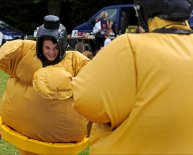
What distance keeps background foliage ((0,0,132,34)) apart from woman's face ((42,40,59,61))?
26.5 metres

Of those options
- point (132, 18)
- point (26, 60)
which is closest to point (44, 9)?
point (132, 18)

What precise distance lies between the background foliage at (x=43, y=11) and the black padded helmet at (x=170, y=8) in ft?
92.0

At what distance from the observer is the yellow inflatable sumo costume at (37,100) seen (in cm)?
423

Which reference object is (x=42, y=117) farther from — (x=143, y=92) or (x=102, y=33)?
(x=102, y=33)

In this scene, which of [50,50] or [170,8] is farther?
[50,50]

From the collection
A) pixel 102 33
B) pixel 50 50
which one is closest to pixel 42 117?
pixel 50 50

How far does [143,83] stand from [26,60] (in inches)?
76.4

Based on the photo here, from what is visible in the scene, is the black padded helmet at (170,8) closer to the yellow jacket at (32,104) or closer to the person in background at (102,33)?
the yellow jacket at (32,104)

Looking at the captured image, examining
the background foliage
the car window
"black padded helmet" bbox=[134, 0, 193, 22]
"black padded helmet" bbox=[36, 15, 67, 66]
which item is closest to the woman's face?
"black padded helmet" bbox=[36, 15, 67, 66]

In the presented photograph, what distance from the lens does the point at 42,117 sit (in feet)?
13.9

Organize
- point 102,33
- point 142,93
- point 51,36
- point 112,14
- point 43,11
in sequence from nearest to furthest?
point 142,93
point 51,36
point 102,33
point 112,14
point 43,11

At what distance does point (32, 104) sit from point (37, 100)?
57 millimetres

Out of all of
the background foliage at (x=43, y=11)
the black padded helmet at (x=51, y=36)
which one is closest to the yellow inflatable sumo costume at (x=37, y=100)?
Answer: the black padded helmet at (x=51, y=36)

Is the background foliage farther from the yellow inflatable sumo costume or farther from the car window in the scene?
the yellow inflatable sumo costume
